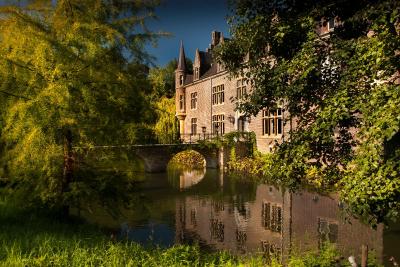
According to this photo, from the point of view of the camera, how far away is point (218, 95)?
3319cm

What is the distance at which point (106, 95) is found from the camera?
8461 mm

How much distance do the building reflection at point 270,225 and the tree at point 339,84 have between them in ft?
6.32

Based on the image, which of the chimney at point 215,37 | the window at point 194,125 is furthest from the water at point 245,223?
the chimney at point 215,37

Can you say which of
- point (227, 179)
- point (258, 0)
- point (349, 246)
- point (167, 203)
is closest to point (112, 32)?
point (258, 0)

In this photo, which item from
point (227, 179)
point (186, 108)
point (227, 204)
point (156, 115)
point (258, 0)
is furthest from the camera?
point (186, 108)

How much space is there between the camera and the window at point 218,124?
3258 centimetres

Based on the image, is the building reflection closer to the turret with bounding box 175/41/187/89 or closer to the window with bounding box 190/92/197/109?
the window with bounding box 190/92/197/109

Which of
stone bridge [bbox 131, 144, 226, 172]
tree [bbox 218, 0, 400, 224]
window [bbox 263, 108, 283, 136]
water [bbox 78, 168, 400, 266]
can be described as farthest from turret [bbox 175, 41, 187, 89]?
tree [bbox 218, 0, 400, 224]

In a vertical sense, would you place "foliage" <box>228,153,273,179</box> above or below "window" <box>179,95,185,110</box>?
below

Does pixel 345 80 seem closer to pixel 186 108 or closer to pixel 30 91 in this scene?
pixel 30 91

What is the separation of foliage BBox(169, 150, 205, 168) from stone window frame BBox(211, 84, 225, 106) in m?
4.83

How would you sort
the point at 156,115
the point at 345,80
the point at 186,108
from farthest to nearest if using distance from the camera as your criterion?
the point at 186,108 < the point at 156,115 < the point at 345,80

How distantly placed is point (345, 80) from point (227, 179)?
18465 mm

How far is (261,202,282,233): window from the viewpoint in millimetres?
12912
